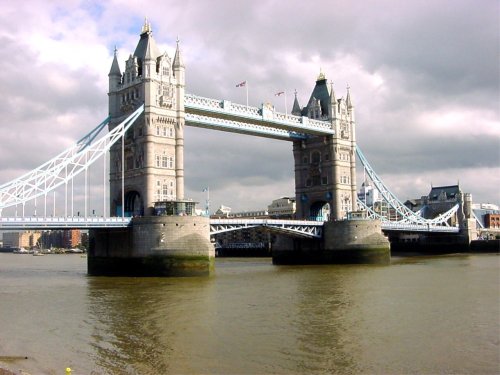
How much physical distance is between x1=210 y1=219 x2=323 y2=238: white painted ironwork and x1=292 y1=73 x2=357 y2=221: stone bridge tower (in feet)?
23.4

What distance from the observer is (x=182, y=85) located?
53531mm

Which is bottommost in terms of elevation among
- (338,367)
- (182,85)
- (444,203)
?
(338,367)

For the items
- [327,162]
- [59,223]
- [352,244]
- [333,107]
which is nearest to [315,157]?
[327,162]

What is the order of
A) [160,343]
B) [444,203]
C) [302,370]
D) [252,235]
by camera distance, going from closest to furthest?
[302,370]
[160,343]
[444,203]
[252,235]

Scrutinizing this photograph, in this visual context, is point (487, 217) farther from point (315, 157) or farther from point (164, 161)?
point (164, 161)

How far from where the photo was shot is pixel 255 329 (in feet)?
70.9

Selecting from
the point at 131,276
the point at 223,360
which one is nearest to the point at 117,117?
Answer: the point at 131,276

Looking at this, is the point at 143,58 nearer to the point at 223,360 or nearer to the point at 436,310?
the point at 436,310

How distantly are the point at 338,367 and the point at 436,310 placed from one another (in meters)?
11.3

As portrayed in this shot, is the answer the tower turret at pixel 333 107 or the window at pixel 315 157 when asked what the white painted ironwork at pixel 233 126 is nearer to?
the window at pixel 315 157

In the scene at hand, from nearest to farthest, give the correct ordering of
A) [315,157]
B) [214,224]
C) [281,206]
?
[214,224], [315,157], [281,206]

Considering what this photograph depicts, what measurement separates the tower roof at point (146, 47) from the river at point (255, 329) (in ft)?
78.0

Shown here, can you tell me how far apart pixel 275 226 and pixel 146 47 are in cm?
2099

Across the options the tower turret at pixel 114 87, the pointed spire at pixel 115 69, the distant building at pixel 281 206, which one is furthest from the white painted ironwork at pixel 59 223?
the distant building at pixel 281 206
